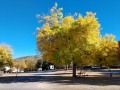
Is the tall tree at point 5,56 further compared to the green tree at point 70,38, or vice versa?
the tall tree at point 5,56

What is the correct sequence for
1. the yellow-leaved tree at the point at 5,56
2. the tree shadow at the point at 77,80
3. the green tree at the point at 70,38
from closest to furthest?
the tree shadow at the point at 77,80, the green tree at the point at 70,38, the yellow-leaved tree at the point at 5,56

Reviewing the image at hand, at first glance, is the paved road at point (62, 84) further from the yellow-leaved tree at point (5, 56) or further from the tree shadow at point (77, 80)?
the yellow-leaved tree at point (5, 56)

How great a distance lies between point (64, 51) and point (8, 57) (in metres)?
32.9

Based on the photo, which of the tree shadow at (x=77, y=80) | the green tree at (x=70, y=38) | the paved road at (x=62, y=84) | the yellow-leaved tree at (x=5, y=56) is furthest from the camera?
the yellow-leaved tree at (x=5, y=56)

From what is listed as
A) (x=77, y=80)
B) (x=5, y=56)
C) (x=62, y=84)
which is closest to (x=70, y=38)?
(x=77, y=80)

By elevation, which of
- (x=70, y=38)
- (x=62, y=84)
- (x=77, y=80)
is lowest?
(x=62, y=84)

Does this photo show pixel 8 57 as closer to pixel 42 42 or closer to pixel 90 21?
pixel 42 42

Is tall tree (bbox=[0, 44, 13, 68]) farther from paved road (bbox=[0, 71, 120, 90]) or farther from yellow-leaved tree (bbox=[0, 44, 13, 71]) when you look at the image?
paved road (bbox=[0, 71, 120, 90])

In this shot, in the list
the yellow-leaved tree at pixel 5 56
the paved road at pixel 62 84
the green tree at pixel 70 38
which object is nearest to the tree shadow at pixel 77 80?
the paved road at pixel 62 84

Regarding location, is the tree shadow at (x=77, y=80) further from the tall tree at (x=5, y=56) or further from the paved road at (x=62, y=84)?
the tall tree at (x=5, y=56)

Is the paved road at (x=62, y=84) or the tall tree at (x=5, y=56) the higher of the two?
the tall tree at (x=5, y=56)

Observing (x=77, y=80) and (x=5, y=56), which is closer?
(x=77, y=80)

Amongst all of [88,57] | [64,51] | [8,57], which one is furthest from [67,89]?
[8,57]

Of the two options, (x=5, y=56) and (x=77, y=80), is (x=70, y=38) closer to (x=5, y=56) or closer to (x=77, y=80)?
(x=77, y=80)
